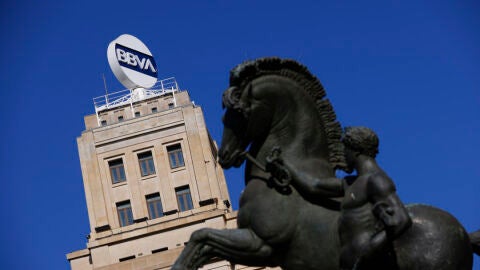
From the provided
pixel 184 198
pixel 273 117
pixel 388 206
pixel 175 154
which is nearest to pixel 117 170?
pixel 175 154

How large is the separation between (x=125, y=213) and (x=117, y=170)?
189 inches

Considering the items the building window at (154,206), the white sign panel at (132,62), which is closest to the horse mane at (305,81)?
the building window at (154,206)

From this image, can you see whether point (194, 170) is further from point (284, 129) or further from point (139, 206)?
point (284, 129)

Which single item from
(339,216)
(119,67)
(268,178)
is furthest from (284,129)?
(119,67)

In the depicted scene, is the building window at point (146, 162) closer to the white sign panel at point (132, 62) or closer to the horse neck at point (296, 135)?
the white sign panel at point (132, 62)

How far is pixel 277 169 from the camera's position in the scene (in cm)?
997

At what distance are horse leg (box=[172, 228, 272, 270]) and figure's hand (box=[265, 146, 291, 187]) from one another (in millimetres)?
622

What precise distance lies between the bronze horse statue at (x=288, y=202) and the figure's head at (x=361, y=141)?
579 mm

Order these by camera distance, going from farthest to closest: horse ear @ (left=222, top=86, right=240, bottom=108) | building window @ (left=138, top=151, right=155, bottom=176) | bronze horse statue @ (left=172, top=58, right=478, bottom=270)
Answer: building window @ (left=138, top=151, right=155, bottom=176) → horse ear @ (left=222, top=86, right=240, bottom=108) → bronze horse statue @ (left=172, top=58, right=478, bottom=270)

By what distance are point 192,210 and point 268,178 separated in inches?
3247

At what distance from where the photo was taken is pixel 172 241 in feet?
296

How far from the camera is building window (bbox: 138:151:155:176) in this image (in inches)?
3824

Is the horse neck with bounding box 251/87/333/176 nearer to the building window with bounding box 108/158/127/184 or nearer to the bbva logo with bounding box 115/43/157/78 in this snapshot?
the building window with bounding box 108/158/127/184

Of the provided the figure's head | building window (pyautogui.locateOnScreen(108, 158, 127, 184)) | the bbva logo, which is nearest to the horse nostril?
the figure's head
